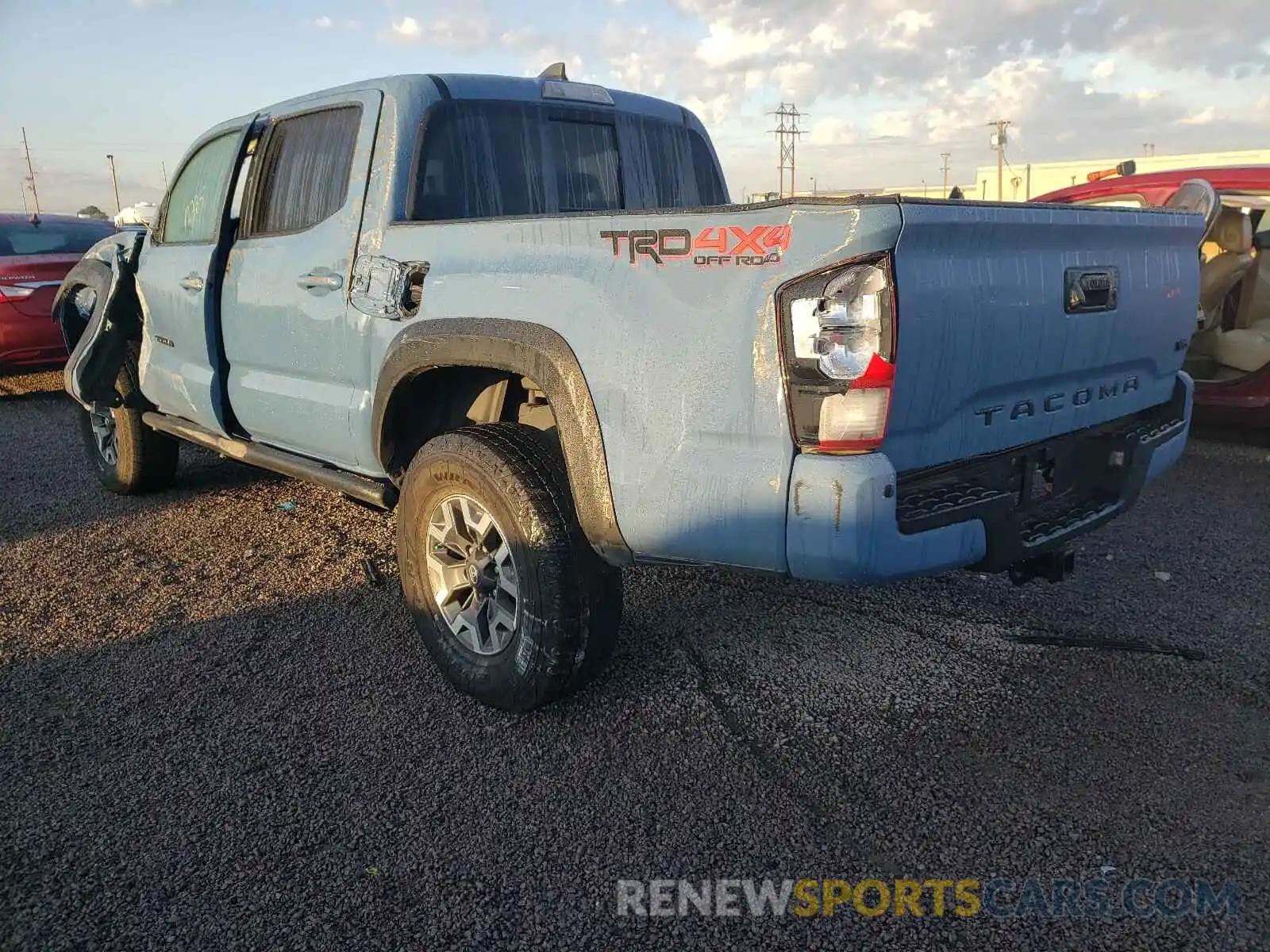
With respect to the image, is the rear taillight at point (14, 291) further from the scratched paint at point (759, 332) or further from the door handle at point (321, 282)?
the scratched paint at point (759, 332)

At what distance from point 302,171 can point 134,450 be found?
2417 millimetres

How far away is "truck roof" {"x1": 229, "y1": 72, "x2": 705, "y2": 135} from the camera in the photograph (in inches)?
138

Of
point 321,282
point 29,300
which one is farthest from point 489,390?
point 29,300

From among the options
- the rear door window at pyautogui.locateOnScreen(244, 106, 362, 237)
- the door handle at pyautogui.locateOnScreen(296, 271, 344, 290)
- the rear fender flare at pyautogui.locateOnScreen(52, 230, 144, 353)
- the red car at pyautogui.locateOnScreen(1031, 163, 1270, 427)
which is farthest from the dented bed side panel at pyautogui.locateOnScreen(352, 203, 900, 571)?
the red car at pyautogui.locateOnScreen(1031, 163, 1270, 427)

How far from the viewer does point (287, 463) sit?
399 cm

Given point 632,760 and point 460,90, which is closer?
point 632,760

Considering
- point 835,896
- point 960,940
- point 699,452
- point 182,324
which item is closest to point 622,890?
point 835,896

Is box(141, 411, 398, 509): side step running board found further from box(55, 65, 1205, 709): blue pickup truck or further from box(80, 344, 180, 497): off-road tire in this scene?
box(80, 344, 180, 497): off-road tire

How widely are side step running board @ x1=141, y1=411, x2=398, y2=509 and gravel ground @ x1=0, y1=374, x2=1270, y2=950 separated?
0.56 m

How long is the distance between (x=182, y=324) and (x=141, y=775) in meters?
2.47

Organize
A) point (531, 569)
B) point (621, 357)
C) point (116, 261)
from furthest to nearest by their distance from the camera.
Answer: point (116, 261) → point (531, 569) → point (621, 357)

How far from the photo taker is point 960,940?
2135 mm

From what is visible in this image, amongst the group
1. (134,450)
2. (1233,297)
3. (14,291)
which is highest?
(14,291)

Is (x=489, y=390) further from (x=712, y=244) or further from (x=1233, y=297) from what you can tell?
(x=1233, y=297)
